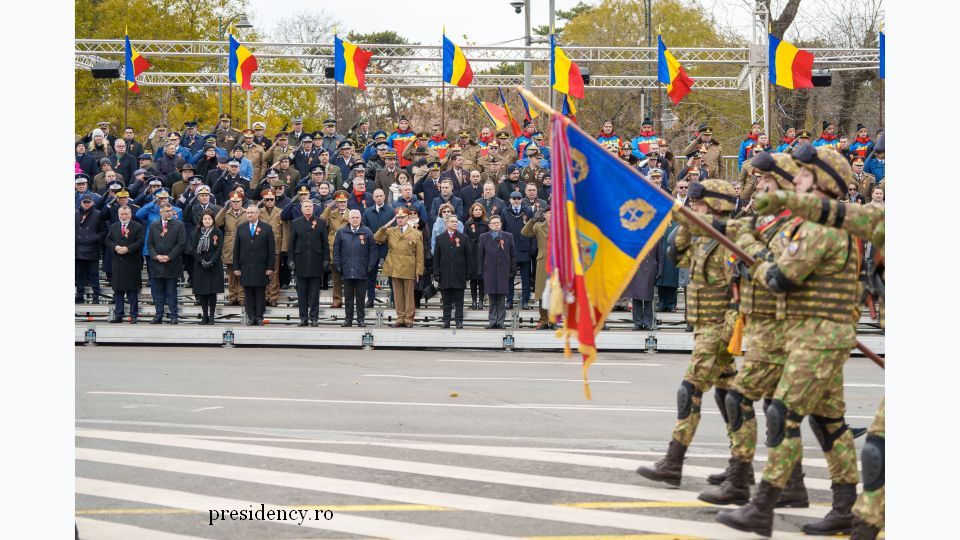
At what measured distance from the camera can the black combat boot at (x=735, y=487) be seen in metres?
8.98

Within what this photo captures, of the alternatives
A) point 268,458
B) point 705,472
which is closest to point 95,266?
point 268,458

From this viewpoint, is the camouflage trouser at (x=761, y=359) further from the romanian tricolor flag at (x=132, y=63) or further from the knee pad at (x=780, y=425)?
the romanian tricolor flag at (x=132, y=63)

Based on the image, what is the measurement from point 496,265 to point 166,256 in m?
5.58

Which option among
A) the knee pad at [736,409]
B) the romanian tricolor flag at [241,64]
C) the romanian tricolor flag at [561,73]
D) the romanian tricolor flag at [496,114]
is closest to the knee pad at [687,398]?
the knee pad at [736,409]

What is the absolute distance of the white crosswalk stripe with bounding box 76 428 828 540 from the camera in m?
8.35

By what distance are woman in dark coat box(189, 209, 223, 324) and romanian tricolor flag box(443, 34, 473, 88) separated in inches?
270

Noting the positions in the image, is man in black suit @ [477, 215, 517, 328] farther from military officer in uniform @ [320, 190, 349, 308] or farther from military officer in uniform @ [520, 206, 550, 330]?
military officer in uniform @ [320, 190, 349, 308]

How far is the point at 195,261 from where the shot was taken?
21.1 metres

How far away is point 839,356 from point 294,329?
13094 mm

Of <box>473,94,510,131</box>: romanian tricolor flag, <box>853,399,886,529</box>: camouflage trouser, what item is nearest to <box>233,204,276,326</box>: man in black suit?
<box>473,94,510,131</box>: romanian tricolor flag

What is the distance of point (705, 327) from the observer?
30.9ft

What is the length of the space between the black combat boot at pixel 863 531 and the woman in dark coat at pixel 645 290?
41.3 feet

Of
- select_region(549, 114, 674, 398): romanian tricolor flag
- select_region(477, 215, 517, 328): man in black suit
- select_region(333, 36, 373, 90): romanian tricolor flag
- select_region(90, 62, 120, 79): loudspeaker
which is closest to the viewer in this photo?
select_region(549, 114, 674, 398): romanian tricolor flag

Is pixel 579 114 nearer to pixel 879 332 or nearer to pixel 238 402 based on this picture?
pixel 879 332
